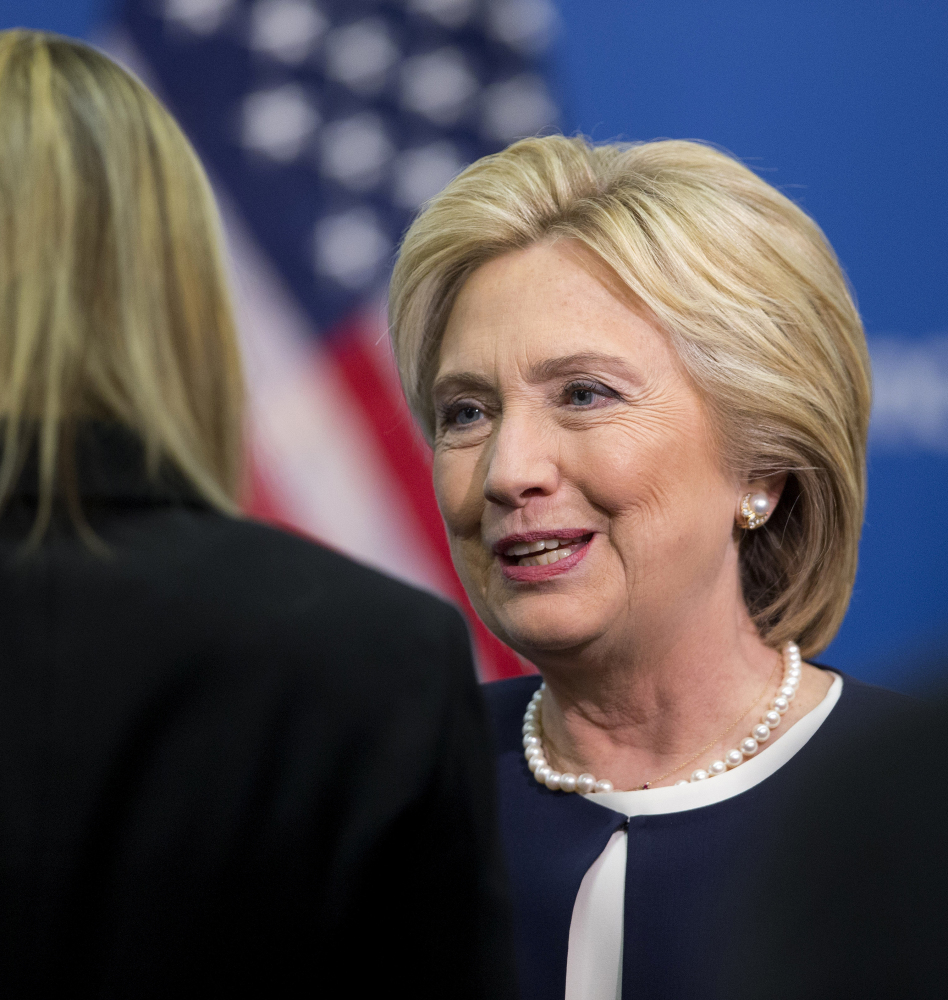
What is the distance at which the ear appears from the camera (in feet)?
5.86

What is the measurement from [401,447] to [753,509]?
148cm

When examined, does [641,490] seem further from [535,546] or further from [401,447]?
[401,447]

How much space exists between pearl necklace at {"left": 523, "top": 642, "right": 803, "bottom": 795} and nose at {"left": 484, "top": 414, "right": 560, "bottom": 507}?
39cm

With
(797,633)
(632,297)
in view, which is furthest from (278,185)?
(797,633)

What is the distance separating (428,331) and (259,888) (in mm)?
1200

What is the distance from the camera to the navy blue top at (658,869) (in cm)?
152

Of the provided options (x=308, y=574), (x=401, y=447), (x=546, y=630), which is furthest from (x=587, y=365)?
(x=401, y=447)

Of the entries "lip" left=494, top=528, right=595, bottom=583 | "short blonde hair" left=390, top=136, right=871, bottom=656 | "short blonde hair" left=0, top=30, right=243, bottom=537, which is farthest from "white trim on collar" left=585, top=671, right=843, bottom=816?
"short blonde hair" left=0, top=30, right=243, bottom=537

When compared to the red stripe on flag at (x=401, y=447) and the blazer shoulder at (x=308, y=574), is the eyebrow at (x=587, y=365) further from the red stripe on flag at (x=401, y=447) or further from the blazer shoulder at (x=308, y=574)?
the red stripe on flag at (x=401, y=447)

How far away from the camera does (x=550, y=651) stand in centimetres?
171

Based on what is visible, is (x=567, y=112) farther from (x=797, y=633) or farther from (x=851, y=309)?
(x=797, y=633)

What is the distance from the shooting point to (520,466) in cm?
169

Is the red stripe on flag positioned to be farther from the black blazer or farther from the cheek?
the black blazer

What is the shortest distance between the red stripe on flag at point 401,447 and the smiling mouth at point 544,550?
134cm
